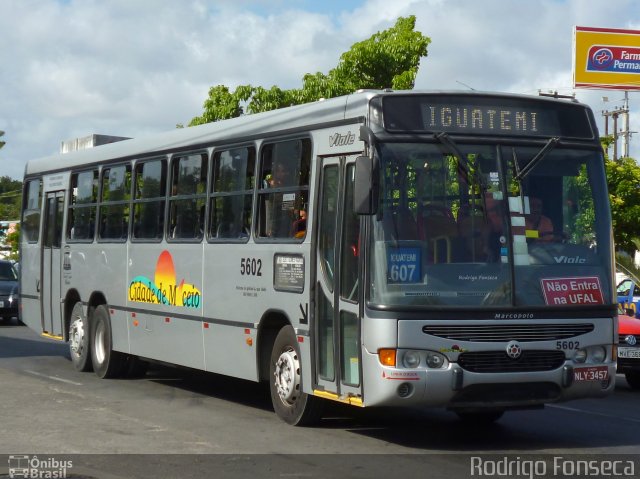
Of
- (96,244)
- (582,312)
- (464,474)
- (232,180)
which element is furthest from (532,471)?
(96,244)

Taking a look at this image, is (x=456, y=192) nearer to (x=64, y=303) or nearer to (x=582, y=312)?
(x=582, y=312)

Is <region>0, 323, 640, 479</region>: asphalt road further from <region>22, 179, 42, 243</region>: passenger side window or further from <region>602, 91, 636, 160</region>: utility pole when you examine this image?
<region>602, 91, 636, 160</region>: utility pole

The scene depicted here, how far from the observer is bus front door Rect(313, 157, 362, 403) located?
33.7 ft

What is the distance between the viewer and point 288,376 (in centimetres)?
1143

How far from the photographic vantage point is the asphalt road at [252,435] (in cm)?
938

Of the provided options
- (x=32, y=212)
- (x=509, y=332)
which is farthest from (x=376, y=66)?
(x=509, y=332)

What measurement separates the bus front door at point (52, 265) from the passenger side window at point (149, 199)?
10.1 ft

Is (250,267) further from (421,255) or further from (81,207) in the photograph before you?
(81,207)

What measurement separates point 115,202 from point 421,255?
736cm

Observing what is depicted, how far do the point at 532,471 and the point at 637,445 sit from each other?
1905 mm

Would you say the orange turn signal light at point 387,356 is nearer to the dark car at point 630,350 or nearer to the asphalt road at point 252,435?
the asphalt road at point 252,435

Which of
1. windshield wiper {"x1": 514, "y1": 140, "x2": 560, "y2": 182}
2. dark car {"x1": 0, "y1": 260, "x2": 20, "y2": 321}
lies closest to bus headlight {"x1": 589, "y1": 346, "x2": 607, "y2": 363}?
windshield wiper {"x1": 514, "y1": 140, "x2": 560, "y2": 182}

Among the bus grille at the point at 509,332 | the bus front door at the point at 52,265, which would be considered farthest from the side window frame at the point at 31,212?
the bus grille at the point at 509,332

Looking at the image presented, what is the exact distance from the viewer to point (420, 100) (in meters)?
10.3
